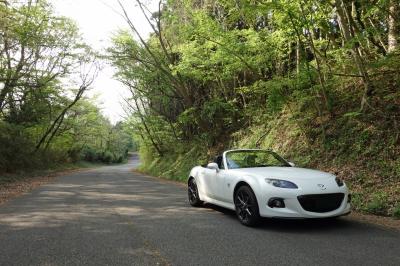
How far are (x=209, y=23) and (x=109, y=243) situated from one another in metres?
10.8

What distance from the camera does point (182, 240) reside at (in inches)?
242

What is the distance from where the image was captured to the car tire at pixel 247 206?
270 inches

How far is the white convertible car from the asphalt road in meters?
0.29

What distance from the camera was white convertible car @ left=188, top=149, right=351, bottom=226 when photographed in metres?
6.52

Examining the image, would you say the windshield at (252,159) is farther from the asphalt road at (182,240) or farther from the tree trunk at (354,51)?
the tree trunk at (354,51)

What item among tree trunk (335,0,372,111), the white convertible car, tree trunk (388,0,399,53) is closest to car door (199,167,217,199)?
the white convertible car

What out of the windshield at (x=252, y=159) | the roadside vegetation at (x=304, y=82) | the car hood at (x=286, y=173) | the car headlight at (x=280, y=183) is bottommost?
the car headlight at (x=280, y=183)

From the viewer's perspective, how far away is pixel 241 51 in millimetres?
14555

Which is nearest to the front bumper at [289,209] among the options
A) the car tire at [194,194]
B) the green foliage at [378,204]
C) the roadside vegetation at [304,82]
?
the green foliage at [378,204]

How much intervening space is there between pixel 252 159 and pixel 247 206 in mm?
1773

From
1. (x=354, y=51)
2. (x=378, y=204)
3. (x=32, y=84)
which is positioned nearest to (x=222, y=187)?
(x=378, y=204)

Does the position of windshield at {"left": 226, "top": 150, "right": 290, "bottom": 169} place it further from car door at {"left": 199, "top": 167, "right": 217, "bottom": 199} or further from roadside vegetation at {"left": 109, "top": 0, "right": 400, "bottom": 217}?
roadside vegetation at {"left": 109, "top": 0, "right": 400, "bottom": 217}

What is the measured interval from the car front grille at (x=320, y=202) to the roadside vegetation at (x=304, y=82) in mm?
1830

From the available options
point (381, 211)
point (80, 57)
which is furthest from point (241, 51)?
point (80, 57)
